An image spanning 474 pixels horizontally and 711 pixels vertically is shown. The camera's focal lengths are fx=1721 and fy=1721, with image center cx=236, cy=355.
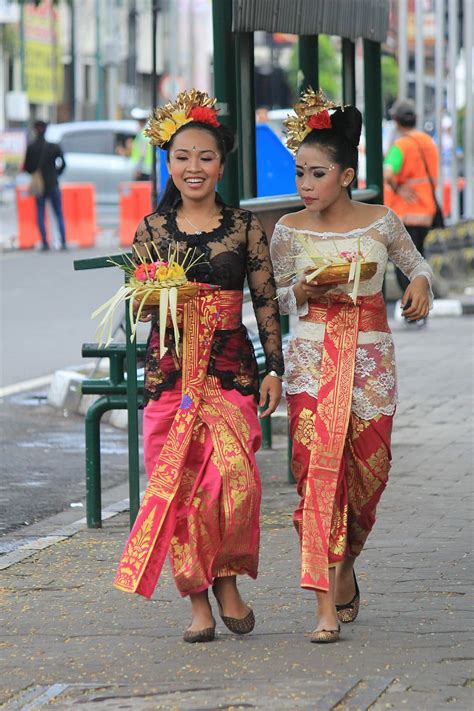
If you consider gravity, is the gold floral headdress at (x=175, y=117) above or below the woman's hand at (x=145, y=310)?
above

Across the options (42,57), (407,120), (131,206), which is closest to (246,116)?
(407,120)

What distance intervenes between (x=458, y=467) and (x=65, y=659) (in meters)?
4.01

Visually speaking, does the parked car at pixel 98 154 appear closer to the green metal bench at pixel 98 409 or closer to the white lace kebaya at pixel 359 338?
the green metal bench at pixel 98 409

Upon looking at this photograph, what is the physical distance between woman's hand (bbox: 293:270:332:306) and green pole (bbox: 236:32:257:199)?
3.12m

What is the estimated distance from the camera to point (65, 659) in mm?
5398

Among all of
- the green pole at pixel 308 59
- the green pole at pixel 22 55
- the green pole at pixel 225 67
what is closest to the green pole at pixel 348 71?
the green pole at pixel 308 59

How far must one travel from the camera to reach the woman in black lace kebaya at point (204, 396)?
5527 mm

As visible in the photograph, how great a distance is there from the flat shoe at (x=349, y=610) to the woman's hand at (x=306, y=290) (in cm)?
101

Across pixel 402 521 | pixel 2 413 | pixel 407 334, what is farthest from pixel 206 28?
pixel 402 521

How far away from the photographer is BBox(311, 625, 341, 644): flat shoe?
548 cm

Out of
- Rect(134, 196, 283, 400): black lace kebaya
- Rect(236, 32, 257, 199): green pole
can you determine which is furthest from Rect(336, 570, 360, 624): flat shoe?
Rect(236, 32, 257, 199): green pole

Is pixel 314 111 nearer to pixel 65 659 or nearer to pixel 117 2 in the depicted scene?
pixel 65 659

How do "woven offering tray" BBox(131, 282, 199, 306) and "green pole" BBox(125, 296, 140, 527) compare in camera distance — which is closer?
"woven offering tray" BBox(131, 282, 199, 306)

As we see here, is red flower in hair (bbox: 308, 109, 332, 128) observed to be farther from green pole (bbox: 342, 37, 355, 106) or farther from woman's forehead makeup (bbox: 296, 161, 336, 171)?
green pole (bbox: 342, 37, 355, 106)
